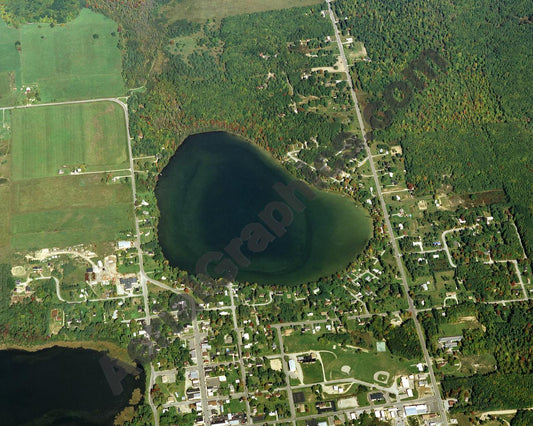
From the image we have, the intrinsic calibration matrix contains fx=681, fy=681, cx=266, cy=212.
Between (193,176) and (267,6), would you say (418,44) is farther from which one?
(193,176)

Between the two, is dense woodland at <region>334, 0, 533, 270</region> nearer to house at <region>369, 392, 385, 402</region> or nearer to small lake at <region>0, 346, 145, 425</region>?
house at <region>369, 392, 385, 402</region>

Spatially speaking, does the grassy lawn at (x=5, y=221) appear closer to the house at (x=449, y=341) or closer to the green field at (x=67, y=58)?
the green field at (x=67, y=58)

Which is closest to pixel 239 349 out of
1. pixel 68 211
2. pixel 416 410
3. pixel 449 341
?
pixel 416 410

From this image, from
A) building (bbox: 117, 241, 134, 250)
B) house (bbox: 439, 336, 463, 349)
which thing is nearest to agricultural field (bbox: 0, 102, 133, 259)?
building (bbox: 117, 241, 134, 250)

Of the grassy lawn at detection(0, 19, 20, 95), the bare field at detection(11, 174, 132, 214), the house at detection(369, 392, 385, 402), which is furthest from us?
the grassy lawn at detection(0, 19, 20, 95)

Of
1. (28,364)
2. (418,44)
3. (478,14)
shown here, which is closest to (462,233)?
(418,44)

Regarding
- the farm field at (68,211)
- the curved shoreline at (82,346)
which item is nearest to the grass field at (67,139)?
the farm field at (68,211)
